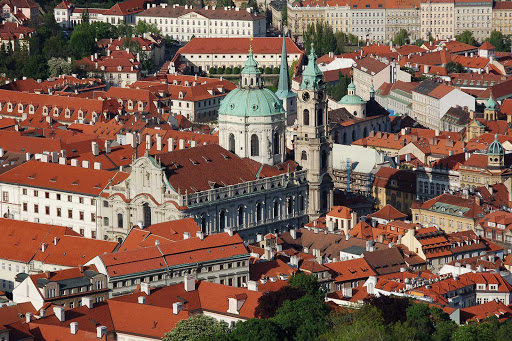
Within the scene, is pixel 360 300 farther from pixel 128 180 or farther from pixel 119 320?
pixel 128 180

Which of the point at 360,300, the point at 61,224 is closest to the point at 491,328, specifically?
the point at 360,300

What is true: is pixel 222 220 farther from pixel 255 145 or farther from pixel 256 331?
pixel 256 331

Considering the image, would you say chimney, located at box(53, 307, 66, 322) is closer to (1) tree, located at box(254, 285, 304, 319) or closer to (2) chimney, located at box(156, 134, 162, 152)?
(1) tree, located at box(254, 285, 304, 319)

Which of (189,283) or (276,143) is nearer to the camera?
(189,283)

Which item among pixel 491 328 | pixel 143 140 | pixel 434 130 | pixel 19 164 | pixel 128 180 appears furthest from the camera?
pixel 434 130

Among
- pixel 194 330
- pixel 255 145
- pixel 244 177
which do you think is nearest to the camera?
pixel 194 330

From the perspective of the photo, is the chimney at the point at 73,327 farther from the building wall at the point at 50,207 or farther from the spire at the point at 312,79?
the spire at the point at 312,79

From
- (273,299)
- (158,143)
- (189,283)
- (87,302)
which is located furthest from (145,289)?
(158,143)
